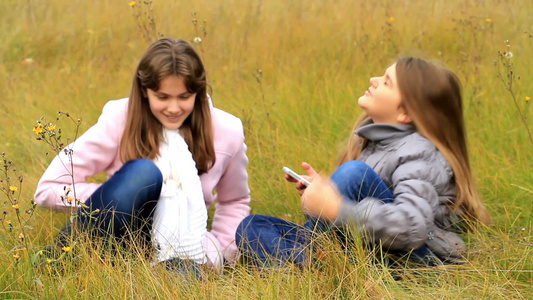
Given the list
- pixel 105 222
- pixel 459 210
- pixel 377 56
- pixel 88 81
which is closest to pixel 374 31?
pixel 377 56

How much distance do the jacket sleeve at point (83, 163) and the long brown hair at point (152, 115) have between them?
0.24 ft

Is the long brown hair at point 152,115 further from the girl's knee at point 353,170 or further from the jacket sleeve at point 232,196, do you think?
the girl's knee at point 353,170

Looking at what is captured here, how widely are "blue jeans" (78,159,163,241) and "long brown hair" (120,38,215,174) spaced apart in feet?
0.64

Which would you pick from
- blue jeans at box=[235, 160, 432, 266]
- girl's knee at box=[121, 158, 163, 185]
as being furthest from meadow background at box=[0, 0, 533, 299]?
girl's knee at box=[121, 158, 163, 185]

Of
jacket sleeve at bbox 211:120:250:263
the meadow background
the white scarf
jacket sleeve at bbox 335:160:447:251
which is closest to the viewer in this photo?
the meadow background

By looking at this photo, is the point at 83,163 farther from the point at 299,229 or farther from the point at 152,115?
the point at 299,229

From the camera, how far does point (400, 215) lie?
2348 mm

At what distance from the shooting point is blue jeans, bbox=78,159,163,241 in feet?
8.29

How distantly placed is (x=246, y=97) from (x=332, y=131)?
0.74 meters

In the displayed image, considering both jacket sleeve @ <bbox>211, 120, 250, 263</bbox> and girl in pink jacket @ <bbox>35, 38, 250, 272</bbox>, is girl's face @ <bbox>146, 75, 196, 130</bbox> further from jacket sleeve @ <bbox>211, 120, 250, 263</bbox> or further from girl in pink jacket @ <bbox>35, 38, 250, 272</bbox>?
jacket sleeve @ <bbox>211, 120, 250, 263</bbox>

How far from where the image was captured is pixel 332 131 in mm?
3861

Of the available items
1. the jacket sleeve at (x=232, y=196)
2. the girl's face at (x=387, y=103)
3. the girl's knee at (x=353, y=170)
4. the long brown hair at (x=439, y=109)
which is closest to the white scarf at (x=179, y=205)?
the jacket sleeve at (x=232, y=196)

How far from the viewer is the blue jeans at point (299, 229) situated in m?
2.44

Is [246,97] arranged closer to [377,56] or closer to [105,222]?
[377,56]
